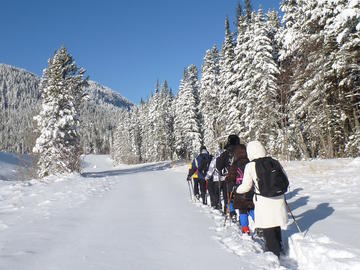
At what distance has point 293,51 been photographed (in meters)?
19.5

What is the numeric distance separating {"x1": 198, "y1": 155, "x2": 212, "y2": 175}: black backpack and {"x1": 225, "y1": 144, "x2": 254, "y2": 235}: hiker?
3.30 m

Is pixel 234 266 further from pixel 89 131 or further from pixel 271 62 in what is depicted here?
pixel 89 131

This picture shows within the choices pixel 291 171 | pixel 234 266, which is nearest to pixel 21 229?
pixel 234 266

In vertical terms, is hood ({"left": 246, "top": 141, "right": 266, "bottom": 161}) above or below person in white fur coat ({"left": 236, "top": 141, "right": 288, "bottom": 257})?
above

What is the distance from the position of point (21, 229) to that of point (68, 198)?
4.93 metres

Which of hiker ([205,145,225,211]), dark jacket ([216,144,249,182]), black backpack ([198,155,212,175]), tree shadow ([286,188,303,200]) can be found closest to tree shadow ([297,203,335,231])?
dark jacket ([216,144,249,182])

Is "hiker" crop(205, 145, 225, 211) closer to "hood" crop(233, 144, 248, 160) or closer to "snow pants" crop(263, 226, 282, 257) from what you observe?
"hood" crop(233, 144, 248, 160)

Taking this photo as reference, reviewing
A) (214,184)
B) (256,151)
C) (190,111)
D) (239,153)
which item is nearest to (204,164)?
(214,184)

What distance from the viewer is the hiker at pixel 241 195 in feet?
20.1

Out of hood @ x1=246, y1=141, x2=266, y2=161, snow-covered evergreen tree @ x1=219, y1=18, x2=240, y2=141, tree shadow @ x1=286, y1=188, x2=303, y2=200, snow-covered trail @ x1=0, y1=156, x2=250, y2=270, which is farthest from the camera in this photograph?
snow-covered evergreen tree @ x1=219, y1=18, x2=240, y2=141

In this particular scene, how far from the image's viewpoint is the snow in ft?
14.3

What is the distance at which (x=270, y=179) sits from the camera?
194 inches

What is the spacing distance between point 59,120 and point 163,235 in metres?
22.5

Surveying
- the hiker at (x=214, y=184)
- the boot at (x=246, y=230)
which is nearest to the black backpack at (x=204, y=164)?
the hiker at (x=214, y=184)
